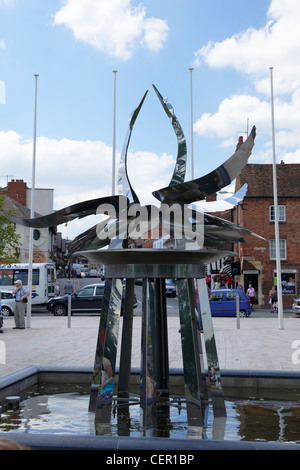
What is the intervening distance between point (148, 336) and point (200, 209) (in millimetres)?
1949

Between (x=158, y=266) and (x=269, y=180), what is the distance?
37.1 m

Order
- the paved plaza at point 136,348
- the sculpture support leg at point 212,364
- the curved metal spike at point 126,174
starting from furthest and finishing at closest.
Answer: the paved plaza at point 136,348 < the curved metal spike at point 126,174 < the sculpture support leg at point 212,364

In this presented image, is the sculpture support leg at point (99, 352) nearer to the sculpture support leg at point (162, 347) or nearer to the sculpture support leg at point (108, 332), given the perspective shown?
the sculpture support leg at point (108, 332)

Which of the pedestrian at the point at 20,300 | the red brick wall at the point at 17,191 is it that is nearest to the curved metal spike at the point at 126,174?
the pedestrian at the point at 20,300

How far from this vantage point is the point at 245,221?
40.8 m

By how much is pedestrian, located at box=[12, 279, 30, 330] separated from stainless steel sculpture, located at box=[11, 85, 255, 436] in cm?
1137

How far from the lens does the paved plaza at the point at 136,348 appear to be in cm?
1049

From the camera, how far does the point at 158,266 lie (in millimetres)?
6469

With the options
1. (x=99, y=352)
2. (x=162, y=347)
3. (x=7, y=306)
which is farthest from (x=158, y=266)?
(x=7, y=306)

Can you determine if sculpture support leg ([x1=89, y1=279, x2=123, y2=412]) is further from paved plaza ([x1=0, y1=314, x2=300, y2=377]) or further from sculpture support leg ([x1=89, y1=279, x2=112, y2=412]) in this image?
paved plaza ([x1=0, y1=314, x2=300, y2=377])

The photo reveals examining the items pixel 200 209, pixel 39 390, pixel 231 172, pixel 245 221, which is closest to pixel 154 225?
pixel 200 209

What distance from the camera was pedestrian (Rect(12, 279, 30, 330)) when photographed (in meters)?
18.7

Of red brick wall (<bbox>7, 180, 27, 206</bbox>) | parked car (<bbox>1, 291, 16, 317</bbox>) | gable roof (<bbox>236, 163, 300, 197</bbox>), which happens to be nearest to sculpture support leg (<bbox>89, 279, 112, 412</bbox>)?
parked car (<bbox>1, 291, 16, 317</bbox>)

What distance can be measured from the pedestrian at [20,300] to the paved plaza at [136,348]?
0.36 metres
